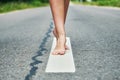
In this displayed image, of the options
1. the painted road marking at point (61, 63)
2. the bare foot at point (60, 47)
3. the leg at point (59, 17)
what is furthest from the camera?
the leg at point (59, 17)

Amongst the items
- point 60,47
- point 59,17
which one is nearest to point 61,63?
point 60,47

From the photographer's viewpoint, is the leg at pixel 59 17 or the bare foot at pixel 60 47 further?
the leg at pixel 59 17

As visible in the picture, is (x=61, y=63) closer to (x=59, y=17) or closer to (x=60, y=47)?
(x=60, y=47)

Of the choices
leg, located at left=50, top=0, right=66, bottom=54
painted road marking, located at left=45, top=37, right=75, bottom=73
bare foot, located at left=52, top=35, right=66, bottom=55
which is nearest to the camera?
painted road marking, located at left=45, top=37, right=75, bottom=73

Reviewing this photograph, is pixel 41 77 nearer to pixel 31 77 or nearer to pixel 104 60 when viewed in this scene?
pixel 31 77

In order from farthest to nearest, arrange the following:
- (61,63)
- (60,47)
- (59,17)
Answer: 1. (59,17)
2. (60,47)
3. (61,63)

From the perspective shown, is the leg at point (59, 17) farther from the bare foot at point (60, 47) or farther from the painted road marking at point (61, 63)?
the painted road marking at point (61, 63)

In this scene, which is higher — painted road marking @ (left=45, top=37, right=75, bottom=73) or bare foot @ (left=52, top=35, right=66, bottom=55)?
painted road marking @ (left=45, top=37, right=75, bottom=73)

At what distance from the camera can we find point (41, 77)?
2.56 meters

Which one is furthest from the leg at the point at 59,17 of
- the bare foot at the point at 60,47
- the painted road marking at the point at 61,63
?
the painted road marking at the point at 61,63

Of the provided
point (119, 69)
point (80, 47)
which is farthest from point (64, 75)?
point (80, 47)

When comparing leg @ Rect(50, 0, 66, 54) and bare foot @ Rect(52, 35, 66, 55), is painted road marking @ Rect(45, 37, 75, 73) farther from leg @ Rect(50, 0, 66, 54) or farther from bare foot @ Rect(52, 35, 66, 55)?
leg @ Rect(50, 0, 66, 54)

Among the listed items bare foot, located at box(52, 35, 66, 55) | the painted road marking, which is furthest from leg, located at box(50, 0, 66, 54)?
the painted road marking

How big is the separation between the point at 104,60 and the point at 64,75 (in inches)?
29.2
